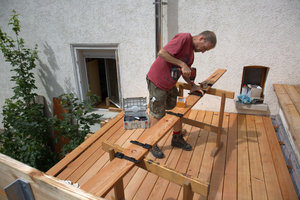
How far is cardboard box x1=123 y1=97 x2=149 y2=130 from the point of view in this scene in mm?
3607

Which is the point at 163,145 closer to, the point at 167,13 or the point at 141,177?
the point at 141,177

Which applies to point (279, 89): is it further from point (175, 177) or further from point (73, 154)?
point (73, 154)

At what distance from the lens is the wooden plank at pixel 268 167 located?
2312 mm

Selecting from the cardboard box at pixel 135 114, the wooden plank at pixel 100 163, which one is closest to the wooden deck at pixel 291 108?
the cardboard box at pixel 135 114

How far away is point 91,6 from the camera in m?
4.38

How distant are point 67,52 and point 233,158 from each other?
4419mm

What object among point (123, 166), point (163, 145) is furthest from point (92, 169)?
point (123, 166)

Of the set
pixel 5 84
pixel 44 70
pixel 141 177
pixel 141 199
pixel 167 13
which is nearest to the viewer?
pixel 141 199

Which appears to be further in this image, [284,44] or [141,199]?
[284,44]

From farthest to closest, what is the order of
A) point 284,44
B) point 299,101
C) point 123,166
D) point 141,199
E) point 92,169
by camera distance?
point 284,44 < point 299,101 < point 92,169 < point 141,199 < point 123,166

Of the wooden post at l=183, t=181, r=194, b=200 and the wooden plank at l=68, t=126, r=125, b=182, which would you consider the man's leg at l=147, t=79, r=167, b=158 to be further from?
the wooden post at l=183, t=181, r=194, b=200

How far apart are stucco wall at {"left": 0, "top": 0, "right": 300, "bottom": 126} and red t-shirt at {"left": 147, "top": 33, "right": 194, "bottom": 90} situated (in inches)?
69.4

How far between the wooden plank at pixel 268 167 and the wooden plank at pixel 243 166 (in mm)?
209

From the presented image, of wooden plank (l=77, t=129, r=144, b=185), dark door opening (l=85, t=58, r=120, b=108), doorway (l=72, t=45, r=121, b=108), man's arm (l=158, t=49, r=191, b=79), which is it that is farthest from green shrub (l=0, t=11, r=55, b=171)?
man's arm (l=158, t=49, r=191, b=79)
